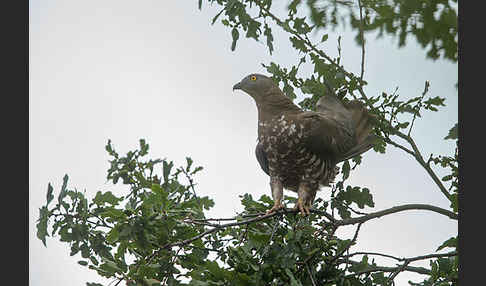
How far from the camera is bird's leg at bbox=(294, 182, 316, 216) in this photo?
451cm

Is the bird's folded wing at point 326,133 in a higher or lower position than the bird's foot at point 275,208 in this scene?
higher

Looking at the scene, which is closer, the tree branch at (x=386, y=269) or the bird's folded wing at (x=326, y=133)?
the tree branch at (x=386, y=269)

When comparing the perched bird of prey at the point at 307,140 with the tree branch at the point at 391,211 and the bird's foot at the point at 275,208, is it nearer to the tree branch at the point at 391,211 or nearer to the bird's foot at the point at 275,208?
the bird's foot at the point at 275,208

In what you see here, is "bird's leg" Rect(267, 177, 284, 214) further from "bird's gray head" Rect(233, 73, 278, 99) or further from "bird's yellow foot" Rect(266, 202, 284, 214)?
"bird's gray head" Rect(233, 73, 278, 99)

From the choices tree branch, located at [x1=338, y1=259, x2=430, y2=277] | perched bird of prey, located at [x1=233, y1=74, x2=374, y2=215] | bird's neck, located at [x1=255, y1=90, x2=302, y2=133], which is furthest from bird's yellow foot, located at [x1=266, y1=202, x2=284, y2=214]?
bird's neck, located at [x1=255, y1=90, x2=302, y2=133]

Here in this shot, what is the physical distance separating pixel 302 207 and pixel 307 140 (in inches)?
22.2

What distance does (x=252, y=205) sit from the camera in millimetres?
4379

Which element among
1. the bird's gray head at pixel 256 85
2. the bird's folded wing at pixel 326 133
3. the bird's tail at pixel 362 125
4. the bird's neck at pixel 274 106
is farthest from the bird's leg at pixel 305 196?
the bird's gray head at pixel 256 85

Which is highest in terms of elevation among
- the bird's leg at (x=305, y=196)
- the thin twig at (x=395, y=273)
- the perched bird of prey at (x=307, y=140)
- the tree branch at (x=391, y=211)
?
the perched bird of prey at (x=307, y=140)

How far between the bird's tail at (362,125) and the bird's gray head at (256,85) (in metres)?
0.77

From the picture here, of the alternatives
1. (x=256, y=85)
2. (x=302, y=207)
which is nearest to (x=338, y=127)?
(x=302, y=207)

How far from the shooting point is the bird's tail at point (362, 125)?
456 centimetres

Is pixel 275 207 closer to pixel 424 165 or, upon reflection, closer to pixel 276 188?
pixel 276 188

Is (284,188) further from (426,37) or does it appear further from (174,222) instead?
(426,37)
